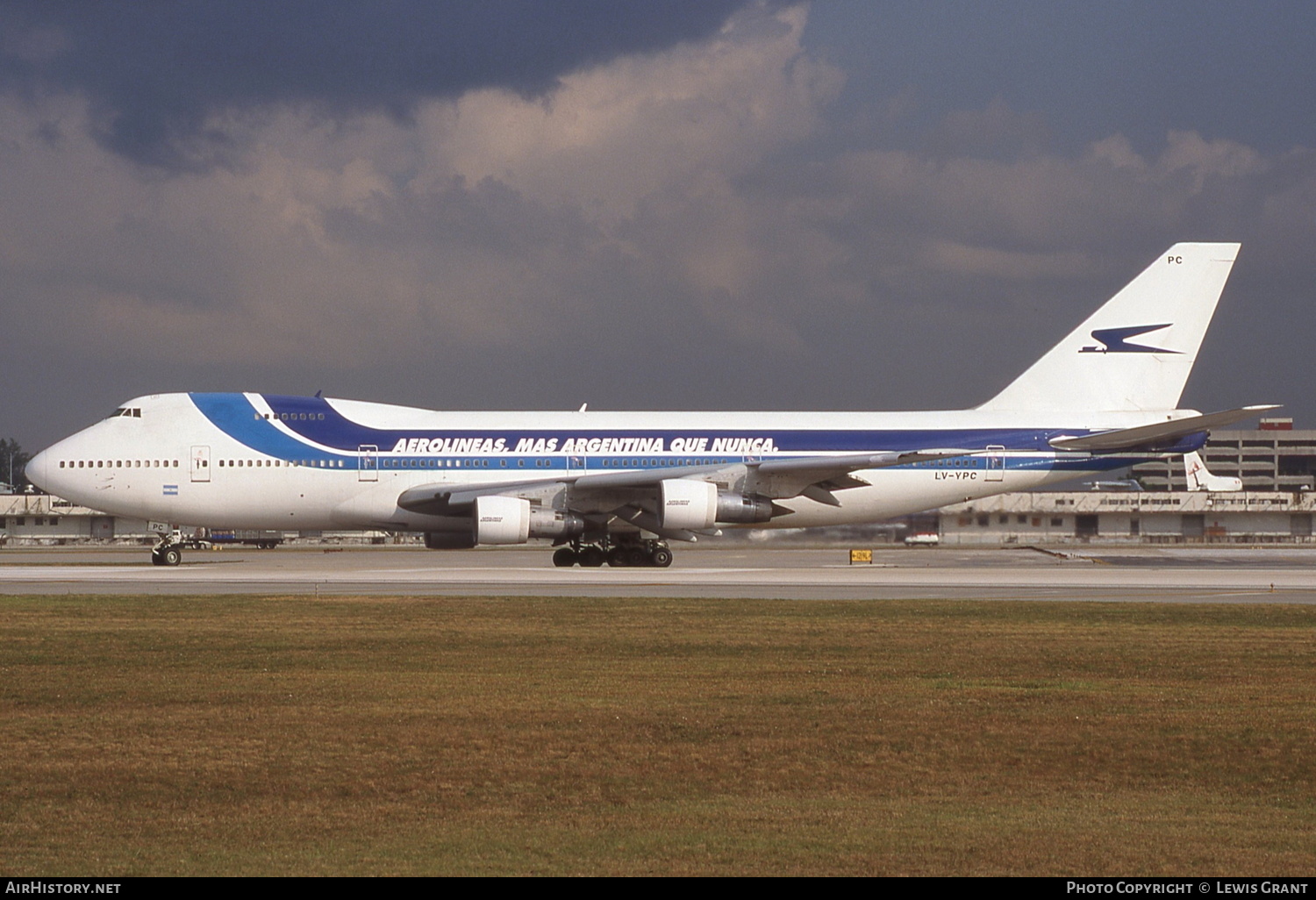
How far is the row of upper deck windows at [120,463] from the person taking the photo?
3634cm

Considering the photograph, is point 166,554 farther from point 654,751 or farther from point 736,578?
point 654,751

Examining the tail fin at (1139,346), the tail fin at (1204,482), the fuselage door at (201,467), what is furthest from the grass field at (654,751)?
the tail fin at (1204,482)

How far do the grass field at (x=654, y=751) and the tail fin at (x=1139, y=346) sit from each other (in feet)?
Answer: 73.7

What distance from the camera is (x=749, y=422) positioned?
38219 millimetres

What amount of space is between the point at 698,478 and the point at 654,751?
84.1ft

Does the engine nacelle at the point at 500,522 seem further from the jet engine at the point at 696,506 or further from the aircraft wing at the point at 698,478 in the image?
the jet engine at the point at 696,506

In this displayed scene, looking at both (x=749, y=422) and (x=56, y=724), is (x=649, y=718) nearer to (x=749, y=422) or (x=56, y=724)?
(x=56, y=724)

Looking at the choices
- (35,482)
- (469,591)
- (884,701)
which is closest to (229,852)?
(884,701)

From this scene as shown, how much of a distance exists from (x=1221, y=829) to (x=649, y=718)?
500cm

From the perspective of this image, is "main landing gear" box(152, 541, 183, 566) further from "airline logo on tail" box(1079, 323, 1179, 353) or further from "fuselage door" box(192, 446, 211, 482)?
"airline logo on tail" box(1079, 323, 1179, 353)

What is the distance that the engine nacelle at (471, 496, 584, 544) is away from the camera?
3328cm

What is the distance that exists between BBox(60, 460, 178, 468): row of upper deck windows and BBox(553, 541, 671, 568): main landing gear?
1099cm

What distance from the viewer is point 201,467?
3628cm

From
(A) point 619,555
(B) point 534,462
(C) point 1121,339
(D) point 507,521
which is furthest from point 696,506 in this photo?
(C) point 1121,339
